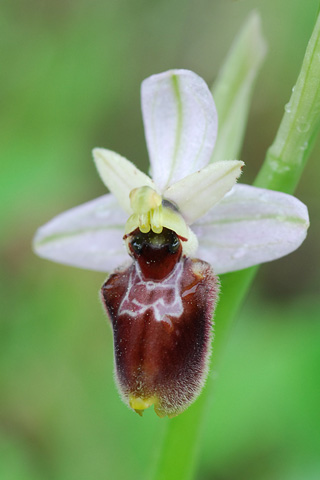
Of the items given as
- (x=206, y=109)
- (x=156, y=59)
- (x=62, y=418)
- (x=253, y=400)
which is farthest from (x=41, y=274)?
(x=206, y=109)

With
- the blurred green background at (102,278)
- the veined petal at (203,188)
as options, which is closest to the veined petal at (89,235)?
the veined petal at (203,188)

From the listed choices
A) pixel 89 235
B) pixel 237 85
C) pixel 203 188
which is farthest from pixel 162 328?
pixel 237 85

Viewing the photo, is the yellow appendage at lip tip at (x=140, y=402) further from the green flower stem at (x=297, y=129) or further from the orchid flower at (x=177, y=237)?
the green flower stem at (x=297, y=129)

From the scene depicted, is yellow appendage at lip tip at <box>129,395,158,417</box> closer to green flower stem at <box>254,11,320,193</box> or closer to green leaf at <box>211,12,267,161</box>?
green flower stem at <box>254,11,320,193</box>

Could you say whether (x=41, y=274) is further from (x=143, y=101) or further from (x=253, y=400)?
(x=143, y=101)

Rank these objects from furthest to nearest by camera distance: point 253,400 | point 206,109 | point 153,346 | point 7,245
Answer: point 7,245, point 253,400, point 206,109, point 153,346

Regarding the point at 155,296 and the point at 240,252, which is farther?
the point at 240,252

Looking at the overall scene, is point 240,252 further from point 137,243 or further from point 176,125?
point 176,125
